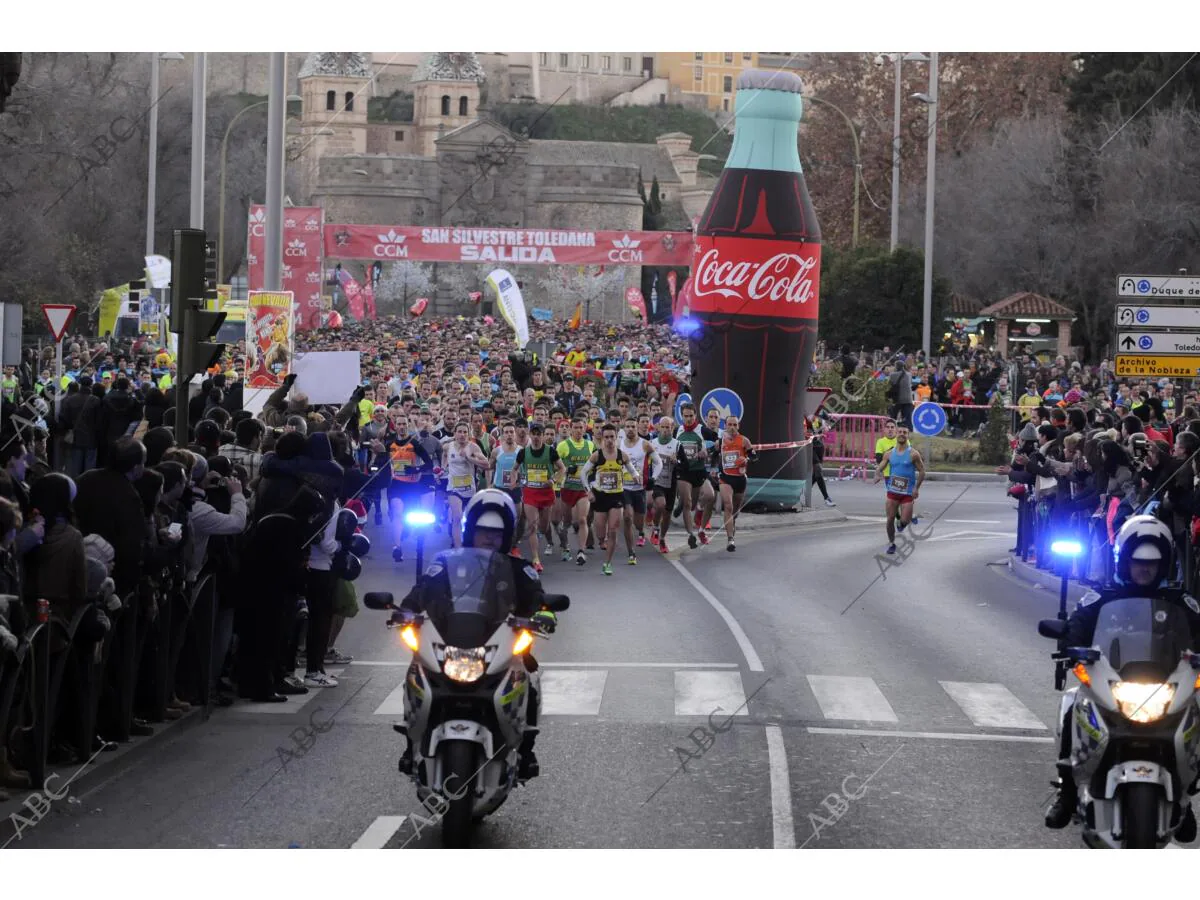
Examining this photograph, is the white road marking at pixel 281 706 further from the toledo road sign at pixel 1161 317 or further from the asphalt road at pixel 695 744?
the toledo road sign at pixel 1161 317

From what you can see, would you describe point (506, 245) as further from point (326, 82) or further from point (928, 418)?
point (326, 82)

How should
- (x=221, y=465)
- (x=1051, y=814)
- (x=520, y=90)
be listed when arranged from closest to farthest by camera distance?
(x=1051, y=814) < (x=221, y=465) < (x=520, y=90)

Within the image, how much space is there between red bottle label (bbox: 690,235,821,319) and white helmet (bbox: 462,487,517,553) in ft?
60.7

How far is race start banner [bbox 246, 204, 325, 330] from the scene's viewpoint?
2959cm

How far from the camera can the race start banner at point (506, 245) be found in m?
44.6

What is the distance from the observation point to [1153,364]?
19609mm

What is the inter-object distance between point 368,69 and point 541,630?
219 ft

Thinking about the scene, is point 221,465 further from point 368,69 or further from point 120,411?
point 368,69

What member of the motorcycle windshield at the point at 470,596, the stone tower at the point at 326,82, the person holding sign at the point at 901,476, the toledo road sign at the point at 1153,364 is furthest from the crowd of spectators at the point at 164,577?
the stone tower at the point at 326,82

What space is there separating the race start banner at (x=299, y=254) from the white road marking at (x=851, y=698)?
18.3m

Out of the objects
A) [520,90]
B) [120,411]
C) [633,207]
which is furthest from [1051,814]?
[520,90]

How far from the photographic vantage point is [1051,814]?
7.98 m

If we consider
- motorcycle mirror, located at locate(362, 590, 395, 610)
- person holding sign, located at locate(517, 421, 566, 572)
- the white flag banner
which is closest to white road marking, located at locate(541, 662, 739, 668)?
motorcycle mirror, located at locate(362, 590, 395, 610)

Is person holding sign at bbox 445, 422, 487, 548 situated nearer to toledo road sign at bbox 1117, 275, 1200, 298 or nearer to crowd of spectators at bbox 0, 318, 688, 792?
crowd of spectators at bbox 0, 318, 688, 792
